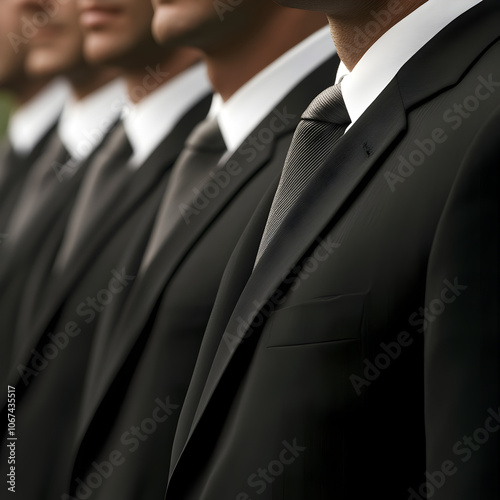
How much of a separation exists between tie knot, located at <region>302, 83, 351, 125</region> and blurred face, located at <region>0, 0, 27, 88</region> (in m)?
1.91

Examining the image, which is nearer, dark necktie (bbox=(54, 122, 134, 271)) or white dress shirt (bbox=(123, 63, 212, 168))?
white dress shirt (bbox=(123, 63, 212, 168))

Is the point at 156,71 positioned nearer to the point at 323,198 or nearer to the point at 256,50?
the point at 256,50

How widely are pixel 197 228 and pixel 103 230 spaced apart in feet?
1.87

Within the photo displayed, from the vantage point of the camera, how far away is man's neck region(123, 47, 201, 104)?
2207mm

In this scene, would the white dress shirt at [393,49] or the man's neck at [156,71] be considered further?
the man's neck at [156,71]

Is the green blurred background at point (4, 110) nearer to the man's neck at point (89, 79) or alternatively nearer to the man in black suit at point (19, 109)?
the man in black suit at point (19, 109)

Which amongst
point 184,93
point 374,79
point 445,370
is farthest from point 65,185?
point 445,370

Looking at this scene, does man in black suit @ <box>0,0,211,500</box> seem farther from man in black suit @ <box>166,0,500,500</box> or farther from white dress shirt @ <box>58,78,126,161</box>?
man in black suit @ <box>166,0,500,500</box>

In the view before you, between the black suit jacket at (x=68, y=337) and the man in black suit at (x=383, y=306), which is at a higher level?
the black suit jacket at (x=68, y=337)

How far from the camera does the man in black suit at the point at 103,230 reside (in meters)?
2.05

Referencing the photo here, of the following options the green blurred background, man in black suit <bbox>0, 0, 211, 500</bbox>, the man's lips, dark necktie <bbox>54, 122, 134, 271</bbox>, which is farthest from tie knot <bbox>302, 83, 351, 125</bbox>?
the green blurred background

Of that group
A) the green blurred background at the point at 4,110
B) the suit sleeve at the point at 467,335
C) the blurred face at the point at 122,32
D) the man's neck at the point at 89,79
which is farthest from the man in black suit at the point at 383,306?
the green blurred background at the point at 4,110

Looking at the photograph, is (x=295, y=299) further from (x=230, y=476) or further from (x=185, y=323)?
(x=185, y=323)

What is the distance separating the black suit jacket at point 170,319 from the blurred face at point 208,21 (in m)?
0.19
